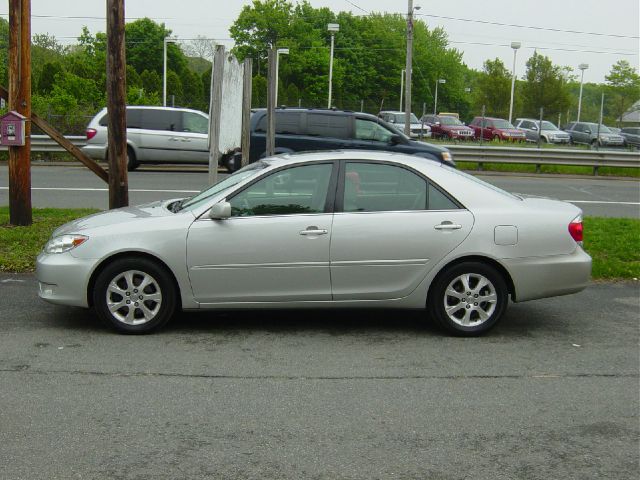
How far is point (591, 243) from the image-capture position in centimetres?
1068

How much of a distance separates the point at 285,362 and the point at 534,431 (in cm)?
192

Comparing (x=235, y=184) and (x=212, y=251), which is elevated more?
(x=235, y=184)

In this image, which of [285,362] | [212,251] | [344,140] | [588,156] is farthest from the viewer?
[588,156]

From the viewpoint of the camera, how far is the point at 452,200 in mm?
6840

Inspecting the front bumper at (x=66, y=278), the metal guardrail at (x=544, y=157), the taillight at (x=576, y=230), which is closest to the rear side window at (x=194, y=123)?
the metal guardrail at (x=544, y=157)

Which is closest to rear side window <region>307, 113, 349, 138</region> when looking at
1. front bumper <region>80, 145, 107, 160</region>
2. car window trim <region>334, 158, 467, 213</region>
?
front bumper <region>80, 145, 107, 160</region>

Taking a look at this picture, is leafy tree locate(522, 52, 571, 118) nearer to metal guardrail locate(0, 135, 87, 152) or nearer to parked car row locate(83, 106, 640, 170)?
parked car row locate(83, 106, 640, 170)

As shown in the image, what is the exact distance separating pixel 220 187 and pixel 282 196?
69 cm

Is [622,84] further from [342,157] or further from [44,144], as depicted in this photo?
[342,157]

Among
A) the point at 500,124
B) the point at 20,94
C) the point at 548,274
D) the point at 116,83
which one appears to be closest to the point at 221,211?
the point at 548,274

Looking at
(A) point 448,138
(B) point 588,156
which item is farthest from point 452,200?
(A) point 448,138

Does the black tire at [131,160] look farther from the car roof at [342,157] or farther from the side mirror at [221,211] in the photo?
the side mirror at [221,211]

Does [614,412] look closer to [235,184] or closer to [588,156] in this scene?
[235,184]

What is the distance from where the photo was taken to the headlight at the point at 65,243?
6.60 m
